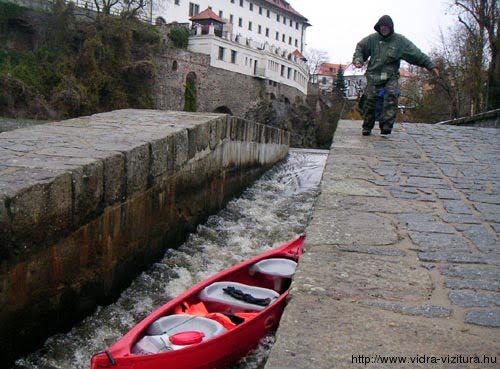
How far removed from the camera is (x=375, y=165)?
6.43 m

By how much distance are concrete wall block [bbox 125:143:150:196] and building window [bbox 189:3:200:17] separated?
49258 millimetres

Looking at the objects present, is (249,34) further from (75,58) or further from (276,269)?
(276,269)

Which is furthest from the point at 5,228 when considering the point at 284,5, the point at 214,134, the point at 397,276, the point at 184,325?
the point at 284,5

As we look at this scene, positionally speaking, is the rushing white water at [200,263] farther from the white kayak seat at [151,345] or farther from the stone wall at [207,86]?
the stone wall at [207,86]

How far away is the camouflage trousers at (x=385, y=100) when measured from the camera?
27.1 feet

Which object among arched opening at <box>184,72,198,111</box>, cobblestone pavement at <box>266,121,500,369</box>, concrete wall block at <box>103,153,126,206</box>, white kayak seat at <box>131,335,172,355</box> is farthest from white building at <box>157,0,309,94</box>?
white kayak seat at <box>131,335,172,355</box>

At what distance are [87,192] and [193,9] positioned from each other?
2006 inches

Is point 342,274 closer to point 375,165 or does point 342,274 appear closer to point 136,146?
point 136,146

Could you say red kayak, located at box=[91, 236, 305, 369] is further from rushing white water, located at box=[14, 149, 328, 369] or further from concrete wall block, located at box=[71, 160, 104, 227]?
concrete wall block, located at box=[71, 160, 104, 227]

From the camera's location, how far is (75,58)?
31.5 meters

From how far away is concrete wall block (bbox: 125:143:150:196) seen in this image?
496cm

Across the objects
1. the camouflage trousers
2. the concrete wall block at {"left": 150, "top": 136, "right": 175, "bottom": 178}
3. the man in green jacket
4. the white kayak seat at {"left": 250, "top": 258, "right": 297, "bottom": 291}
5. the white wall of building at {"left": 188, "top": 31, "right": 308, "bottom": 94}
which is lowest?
the white kayak seat at {"left": 250, "top": 258, "right": 297, "bottom": 291}

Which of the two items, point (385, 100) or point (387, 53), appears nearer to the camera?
point (387, 53)

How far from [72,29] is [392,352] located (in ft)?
113
